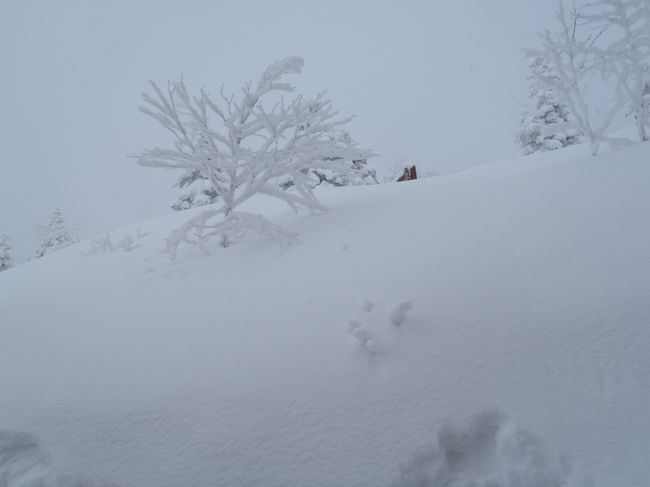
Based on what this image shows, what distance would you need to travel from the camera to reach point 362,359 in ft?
7.26

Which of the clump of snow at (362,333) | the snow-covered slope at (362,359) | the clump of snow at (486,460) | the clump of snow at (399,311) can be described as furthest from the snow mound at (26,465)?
the clump of snow at (399,311)

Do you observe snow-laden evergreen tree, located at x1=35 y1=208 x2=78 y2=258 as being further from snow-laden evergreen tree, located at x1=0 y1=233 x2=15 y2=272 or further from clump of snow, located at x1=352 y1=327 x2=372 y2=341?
clump of snow, located at x1=352 y1=327 x2=372 y2=341

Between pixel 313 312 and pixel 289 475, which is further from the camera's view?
pixel 313 312

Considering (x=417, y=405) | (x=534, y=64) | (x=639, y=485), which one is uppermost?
Result: (x=534, y=64)

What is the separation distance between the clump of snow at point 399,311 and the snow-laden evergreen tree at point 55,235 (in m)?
23.3

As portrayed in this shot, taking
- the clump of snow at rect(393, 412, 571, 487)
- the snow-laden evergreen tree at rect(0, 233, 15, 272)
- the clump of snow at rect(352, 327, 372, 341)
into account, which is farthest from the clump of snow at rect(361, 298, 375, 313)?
the snow-laden evergreen tree at rect(0, 233, 15, 272)

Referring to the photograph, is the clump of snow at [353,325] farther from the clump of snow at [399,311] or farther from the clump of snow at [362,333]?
the clump of snow at [399,311]

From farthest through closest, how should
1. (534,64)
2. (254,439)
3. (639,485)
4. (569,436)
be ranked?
(534,64)
(254,439)
(569,436)
(639,485)

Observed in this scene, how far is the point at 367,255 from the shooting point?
329 cm

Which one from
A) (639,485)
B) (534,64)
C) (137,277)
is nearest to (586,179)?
(639,485)

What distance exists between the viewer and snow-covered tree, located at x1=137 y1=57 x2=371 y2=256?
158 inches

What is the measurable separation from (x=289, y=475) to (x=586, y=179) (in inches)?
159

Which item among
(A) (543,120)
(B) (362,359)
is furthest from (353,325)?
(A) (543,120)

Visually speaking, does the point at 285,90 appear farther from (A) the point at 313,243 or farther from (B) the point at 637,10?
(B) the point at 637,10
